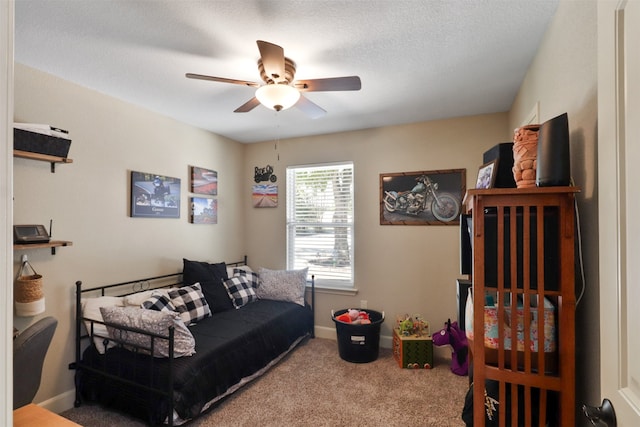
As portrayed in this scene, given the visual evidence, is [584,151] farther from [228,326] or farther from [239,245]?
[239,245]

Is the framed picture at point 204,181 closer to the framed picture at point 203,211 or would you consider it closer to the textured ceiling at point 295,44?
the framed picture at point 203,211

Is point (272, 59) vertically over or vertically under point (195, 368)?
over

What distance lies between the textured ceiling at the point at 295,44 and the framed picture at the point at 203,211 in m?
1.08

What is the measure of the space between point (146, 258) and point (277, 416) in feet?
5.91

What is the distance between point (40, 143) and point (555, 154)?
2861 mm

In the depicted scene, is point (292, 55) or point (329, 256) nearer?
point (292, 55)

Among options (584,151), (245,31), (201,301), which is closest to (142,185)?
(201,301)

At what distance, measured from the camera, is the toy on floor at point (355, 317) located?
10.8ft

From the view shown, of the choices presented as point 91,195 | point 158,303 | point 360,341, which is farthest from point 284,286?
point 91,195

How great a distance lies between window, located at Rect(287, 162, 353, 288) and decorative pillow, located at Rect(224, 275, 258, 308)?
0.65m

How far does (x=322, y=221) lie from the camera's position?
3.94 meters

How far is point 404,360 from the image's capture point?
3037 millimetres

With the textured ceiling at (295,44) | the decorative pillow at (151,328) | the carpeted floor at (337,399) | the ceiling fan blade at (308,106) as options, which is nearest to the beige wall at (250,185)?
the textured ceiling at (295,44)

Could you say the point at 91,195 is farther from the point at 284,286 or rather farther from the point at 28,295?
the point at 284,286
